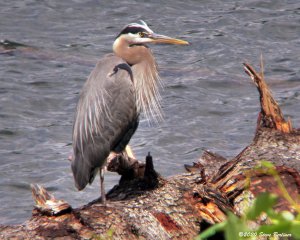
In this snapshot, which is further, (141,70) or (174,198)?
(141,70)

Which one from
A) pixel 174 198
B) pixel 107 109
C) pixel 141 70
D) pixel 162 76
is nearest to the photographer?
pixel 174 198

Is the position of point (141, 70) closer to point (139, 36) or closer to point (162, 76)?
point (139, 36)

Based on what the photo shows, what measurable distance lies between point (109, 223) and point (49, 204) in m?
0.32

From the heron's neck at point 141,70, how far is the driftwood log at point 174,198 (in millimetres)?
917

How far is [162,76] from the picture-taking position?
29.1 ft

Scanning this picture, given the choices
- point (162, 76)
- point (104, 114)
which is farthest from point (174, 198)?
point (162, 76)

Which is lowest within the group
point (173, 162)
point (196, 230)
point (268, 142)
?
point (173, 162)

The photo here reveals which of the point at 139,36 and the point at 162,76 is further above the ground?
the point at 139,36

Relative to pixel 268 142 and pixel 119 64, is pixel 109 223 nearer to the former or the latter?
pixel 268 142

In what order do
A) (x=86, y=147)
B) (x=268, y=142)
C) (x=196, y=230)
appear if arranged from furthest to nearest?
1. (x=86, y=147)
2. (x=268, y=142)
3. (x=196, y=230)

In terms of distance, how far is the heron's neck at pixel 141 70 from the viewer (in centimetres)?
521

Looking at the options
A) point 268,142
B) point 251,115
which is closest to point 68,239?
point 268,142

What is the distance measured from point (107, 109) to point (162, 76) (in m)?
3.88

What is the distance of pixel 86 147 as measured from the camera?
16.2 feet
